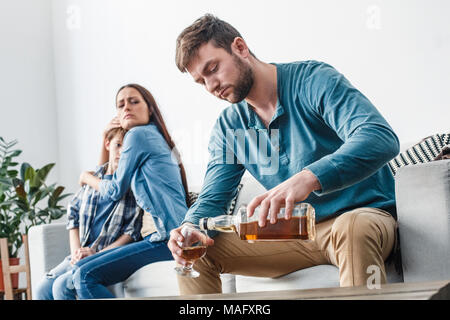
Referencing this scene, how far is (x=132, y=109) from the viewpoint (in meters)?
2.26

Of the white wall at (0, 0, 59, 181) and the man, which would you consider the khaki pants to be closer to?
the man

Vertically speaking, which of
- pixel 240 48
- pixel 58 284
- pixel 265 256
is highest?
pixel 240 48

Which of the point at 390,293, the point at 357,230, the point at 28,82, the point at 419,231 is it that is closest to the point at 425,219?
the point at 419,231

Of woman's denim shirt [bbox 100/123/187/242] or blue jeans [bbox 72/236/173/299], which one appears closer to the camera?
blue jeans [bbox 72/236/173/299]

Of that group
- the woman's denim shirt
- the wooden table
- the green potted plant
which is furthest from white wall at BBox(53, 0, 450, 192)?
the wooden table

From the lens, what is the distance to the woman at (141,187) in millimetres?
1822

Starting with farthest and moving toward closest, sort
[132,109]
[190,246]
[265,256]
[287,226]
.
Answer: [132,109]
[265,256]
[190,246]
[287,226]

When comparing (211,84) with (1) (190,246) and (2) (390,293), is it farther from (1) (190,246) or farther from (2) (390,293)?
(2) (390,293)

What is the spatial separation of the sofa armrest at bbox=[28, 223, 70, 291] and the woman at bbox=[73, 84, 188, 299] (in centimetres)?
27

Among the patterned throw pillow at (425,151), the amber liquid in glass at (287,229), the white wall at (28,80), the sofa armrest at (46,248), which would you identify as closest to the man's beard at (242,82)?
the patterned throw pillow at (425,151)

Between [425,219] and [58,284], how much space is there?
1.38m

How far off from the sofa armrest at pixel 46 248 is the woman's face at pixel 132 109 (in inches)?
21.7

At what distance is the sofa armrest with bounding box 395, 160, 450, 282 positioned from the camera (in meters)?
1.07
